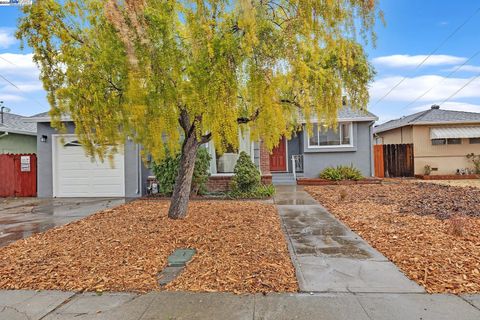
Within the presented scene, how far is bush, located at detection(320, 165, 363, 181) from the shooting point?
49.5 feet

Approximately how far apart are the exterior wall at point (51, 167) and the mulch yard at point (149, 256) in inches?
203

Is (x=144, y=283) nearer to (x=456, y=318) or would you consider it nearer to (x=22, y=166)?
(x=456, y=318)

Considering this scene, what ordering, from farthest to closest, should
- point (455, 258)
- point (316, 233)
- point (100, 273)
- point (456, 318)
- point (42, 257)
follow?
point (316, 233) → point (42, 257) → point (455, 258) → point (100, 273) → point (456, 318)

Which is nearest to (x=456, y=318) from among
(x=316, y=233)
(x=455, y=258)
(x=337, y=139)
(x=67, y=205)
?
(x=455, y=258)

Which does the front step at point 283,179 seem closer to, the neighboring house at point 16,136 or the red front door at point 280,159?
the red front door at point 280,159

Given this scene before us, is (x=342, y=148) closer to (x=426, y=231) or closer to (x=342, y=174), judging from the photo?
(x=342, y=174)

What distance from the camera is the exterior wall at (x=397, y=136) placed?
18.9m

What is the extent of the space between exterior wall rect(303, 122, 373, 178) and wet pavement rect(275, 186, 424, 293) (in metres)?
8.88

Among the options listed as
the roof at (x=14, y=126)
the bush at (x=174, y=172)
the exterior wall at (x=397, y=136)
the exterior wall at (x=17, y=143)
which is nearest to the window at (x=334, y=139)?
the exterior wall at (x=397, y=136)

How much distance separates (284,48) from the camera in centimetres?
495

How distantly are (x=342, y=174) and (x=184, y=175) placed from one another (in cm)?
1051

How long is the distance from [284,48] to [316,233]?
348cm

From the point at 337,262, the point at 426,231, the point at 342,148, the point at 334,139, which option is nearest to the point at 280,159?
the point at 334,139

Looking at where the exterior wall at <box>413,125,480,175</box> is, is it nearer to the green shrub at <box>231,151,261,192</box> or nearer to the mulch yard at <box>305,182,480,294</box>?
the mulch yard at <box>305,182,480,294</box>
